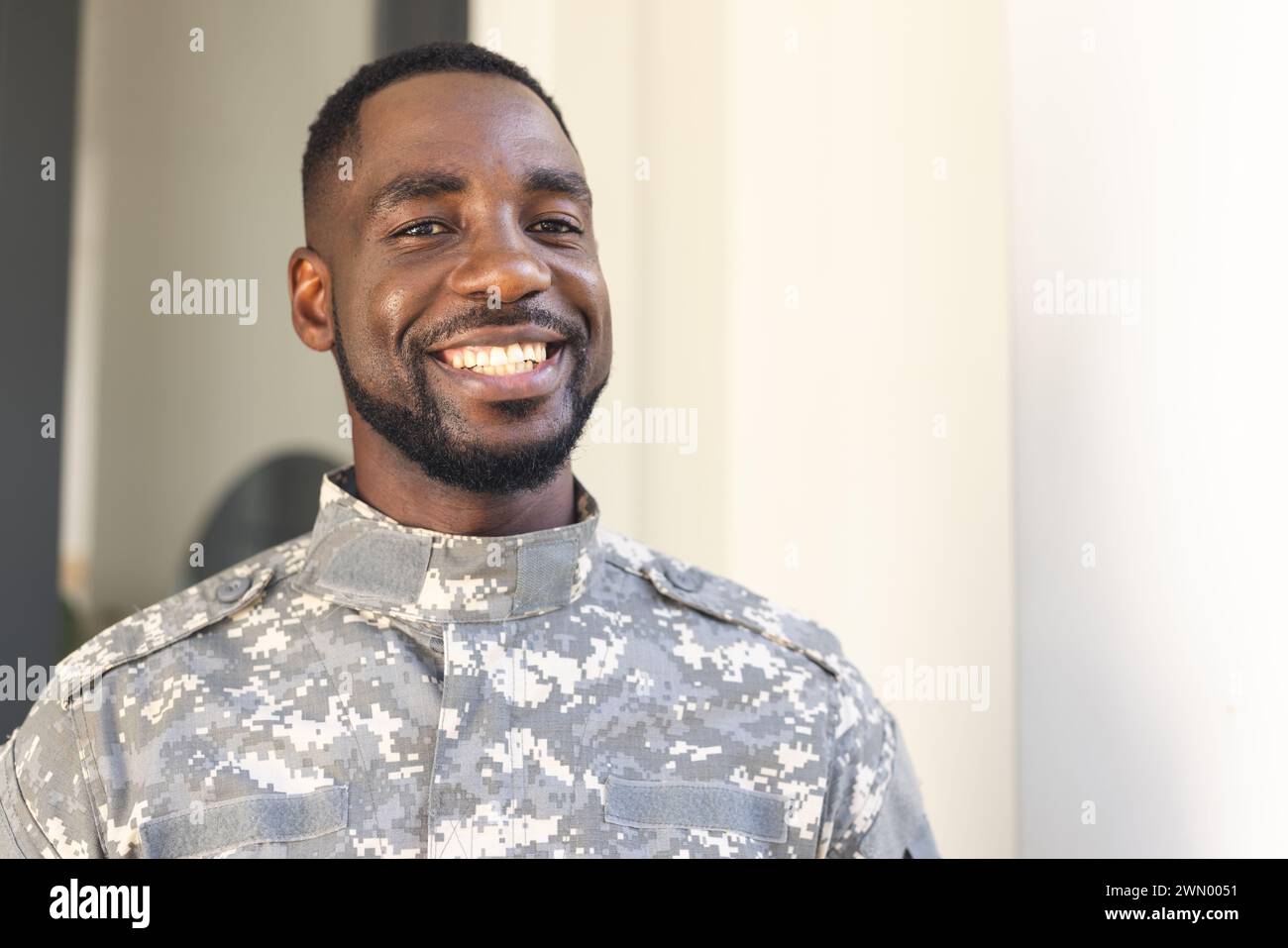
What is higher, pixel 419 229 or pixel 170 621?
Answer: pixel 419 229

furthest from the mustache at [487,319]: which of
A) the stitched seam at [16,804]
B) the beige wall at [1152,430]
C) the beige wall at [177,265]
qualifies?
the beige wall at [1152,430]

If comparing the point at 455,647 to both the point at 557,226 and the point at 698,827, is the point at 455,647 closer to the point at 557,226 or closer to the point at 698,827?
the point at 698,827

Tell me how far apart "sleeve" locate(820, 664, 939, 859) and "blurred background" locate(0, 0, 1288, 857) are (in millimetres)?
402

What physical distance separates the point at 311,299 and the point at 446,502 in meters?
0.28

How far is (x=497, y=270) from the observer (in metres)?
1.21

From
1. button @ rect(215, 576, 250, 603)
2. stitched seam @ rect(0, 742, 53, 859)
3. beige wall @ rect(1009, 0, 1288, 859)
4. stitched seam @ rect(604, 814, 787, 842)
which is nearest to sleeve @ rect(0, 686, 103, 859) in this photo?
stitched seam @ rect(0, 742, 53, 859)

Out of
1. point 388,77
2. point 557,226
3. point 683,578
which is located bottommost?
point 683,578

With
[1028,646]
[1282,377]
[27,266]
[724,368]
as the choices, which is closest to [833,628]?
[1028,646]

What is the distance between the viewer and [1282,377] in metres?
1.65

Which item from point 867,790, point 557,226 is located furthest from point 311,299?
point 867,790

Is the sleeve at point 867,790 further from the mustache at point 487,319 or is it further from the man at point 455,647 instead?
the mustache at point 487,319
